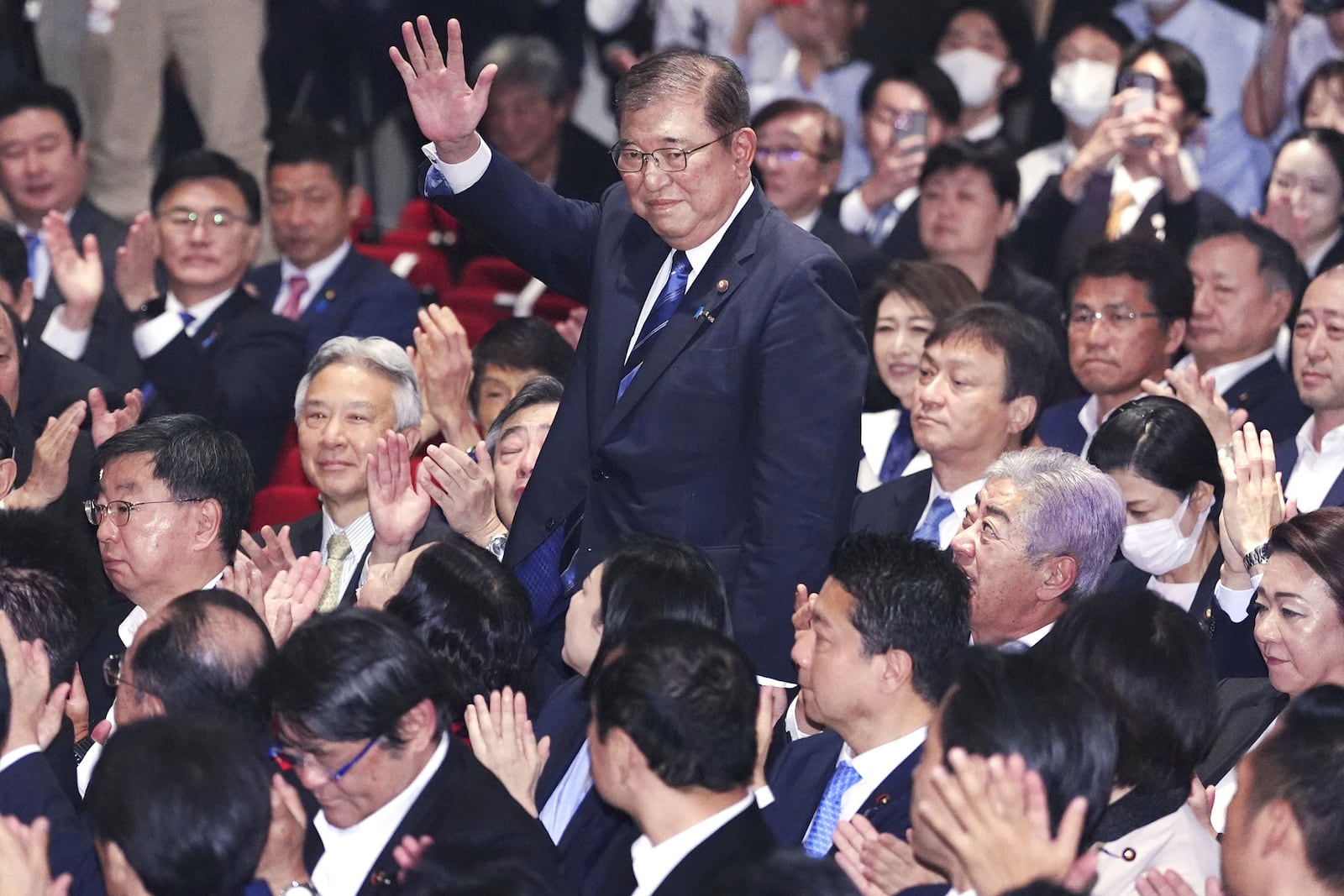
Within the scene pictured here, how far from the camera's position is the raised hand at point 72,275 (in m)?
Result: 5.17

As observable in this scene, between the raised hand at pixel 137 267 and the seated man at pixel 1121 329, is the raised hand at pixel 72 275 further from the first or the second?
the seated man at pixel 1121 329

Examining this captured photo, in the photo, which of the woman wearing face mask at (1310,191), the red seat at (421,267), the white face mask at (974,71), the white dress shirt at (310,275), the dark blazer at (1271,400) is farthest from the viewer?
the white face mask at (974,71)

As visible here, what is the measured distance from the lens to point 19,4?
21.6 ft

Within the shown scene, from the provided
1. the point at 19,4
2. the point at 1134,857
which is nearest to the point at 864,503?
the point at 1134,857

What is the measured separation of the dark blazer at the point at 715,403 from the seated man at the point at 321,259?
2034mm

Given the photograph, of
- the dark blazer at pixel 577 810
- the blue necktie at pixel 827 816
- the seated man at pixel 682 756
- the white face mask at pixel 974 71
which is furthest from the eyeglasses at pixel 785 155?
the seated man at pixel 682 756

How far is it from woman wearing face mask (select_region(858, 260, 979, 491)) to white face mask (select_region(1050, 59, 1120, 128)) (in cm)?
167

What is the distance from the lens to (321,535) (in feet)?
14.1

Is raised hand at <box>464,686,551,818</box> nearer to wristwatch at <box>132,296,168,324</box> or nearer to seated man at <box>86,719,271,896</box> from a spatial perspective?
seated man at <box>86,719,271,896</box>

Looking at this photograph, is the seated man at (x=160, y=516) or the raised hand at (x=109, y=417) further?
the raised hand at (x=109, y=417)

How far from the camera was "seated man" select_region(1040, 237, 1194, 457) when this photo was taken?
4.61 m

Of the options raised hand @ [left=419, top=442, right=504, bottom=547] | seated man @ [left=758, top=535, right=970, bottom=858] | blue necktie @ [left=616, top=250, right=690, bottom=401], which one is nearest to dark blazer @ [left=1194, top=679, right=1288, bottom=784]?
seated man @ [left=758, top=535, right=970, bottom=858]

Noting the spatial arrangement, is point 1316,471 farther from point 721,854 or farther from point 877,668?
point 721,854

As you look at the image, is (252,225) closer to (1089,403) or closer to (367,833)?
(1089,403)
